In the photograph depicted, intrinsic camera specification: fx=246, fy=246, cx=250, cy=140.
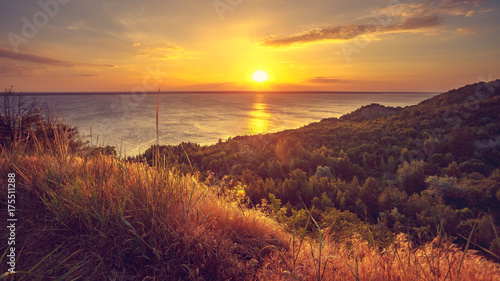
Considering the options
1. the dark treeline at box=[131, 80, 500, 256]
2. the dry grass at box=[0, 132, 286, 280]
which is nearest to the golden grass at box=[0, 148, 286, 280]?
the dry grass at box=[0, 132, 286, 280]

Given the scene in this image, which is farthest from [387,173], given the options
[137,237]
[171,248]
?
[137,237]

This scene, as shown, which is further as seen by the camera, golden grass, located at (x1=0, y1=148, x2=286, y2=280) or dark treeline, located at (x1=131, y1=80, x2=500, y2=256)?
dark treeline, located at (x1=131, y1=80, x2=500, y2=256)

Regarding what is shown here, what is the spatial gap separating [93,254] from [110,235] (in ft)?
0.82

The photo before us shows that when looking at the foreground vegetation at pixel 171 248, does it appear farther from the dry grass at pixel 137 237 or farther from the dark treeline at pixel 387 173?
the dark treeline at pixel 387 173

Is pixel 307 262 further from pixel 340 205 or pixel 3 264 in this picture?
pixel 340 205

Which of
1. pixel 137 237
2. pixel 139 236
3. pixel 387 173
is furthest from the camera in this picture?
pixel 387 173

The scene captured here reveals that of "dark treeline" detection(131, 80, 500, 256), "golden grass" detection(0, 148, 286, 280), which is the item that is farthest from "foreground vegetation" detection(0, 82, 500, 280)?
"dark treeline" detection(131, 80, 500, 256)

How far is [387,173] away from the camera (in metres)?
14.8

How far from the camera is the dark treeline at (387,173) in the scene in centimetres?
691

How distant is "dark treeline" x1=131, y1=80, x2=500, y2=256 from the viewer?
22.7ft

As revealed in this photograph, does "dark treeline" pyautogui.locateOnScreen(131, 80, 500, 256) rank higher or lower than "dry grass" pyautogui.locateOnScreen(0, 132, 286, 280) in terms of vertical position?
lower

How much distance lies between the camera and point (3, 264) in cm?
192

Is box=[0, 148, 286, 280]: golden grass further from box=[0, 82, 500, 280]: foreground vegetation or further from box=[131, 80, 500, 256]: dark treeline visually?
box=[131, 80, 500, 256]: dark treeline

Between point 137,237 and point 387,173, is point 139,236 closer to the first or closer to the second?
point 137,237
